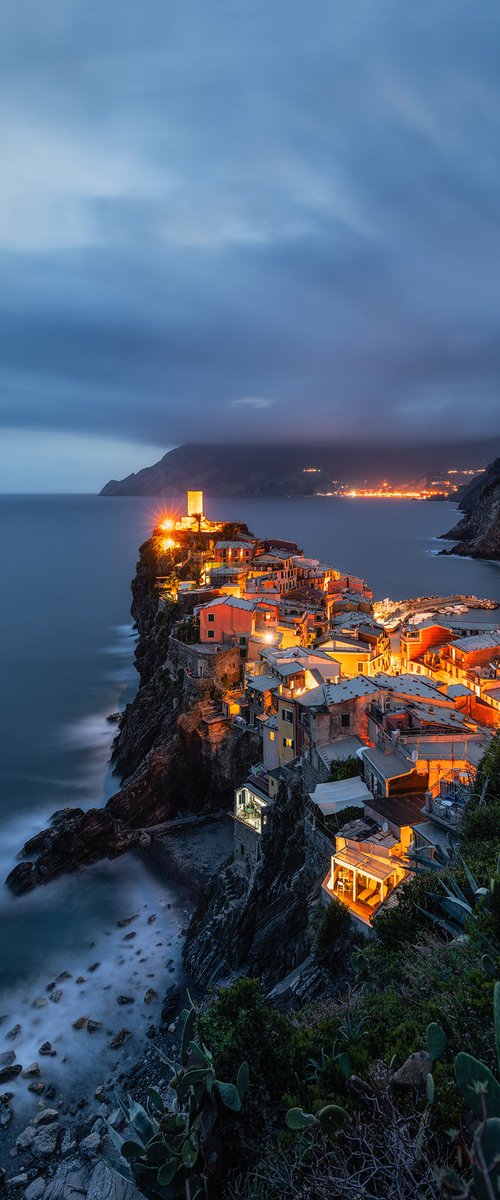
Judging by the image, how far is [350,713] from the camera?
2148cm

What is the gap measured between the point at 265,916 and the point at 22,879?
1287 cm

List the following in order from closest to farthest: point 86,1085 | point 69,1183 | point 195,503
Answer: point 69,1183
point 86,1085
point 195,503

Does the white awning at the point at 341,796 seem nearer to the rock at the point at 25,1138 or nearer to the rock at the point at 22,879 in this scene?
the rock at the point at 25,1138

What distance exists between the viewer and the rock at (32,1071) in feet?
56.0

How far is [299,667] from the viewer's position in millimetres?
26266

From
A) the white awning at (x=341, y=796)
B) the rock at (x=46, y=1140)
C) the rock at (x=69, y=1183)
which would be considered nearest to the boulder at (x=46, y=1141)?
the rock at (x=46, y=1140)

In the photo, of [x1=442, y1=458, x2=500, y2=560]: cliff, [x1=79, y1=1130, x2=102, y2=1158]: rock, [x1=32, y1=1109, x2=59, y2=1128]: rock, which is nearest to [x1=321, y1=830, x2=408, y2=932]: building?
[x1=79, y1=1130, x2=102, y2=1158]: rock

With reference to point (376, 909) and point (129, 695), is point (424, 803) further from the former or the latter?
point (129, 695)

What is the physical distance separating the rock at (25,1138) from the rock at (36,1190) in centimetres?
157

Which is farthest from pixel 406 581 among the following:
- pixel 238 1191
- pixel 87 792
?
pixel 238 1191

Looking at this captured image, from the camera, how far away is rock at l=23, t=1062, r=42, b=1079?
672 inches

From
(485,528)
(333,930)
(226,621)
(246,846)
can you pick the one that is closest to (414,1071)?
(333,930)

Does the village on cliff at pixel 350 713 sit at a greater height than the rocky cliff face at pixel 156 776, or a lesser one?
greater

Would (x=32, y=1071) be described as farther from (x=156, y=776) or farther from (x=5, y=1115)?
(x=156, y=776)
